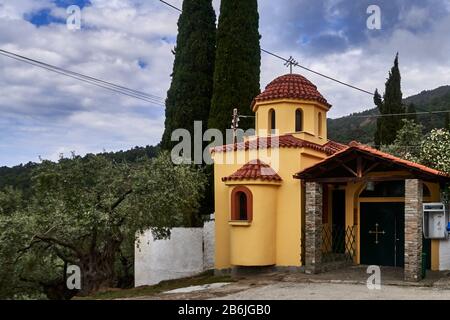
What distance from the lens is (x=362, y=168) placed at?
16625 millimetres

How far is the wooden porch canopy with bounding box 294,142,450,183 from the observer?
50.2 feet

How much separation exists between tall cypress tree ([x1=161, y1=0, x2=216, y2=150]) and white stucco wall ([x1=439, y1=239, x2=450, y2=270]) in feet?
45.6

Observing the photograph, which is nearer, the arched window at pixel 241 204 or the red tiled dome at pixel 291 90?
the arched window at pixel 241 204

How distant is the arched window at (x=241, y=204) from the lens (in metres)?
17.3

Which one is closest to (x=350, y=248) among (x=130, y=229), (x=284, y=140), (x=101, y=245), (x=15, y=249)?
(x=284, y=140)

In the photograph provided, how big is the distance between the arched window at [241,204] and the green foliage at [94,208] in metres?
1.81

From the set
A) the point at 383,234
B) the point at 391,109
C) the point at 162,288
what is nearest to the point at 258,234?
the point at 162,288

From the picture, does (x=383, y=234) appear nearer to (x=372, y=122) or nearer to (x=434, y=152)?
(x=434, y=152)

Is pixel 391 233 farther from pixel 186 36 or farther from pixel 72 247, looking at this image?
pixel 186 36

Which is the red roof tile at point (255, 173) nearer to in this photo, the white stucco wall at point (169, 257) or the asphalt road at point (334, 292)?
the asphalt road at point (334, 292)

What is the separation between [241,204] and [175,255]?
4.46m

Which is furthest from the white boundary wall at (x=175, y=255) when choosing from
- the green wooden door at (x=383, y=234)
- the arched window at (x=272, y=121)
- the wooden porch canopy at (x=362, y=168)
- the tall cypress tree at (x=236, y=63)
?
the tall cypress tree at (x=236, y=63)

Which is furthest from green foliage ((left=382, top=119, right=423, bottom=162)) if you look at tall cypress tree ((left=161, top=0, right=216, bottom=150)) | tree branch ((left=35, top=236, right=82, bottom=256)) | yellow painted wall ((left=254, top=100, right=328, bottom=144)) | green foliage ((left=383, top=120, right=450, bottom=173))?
tree branch ((left=35, top=236, right=82, bottom=256))

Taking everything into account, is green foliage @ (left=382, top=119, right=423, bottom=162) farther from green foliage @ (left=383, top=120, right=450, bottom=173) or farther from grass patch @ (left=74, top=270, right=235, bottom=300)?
grass patch @ (left=74, top=270, right=235, bottom=300)
